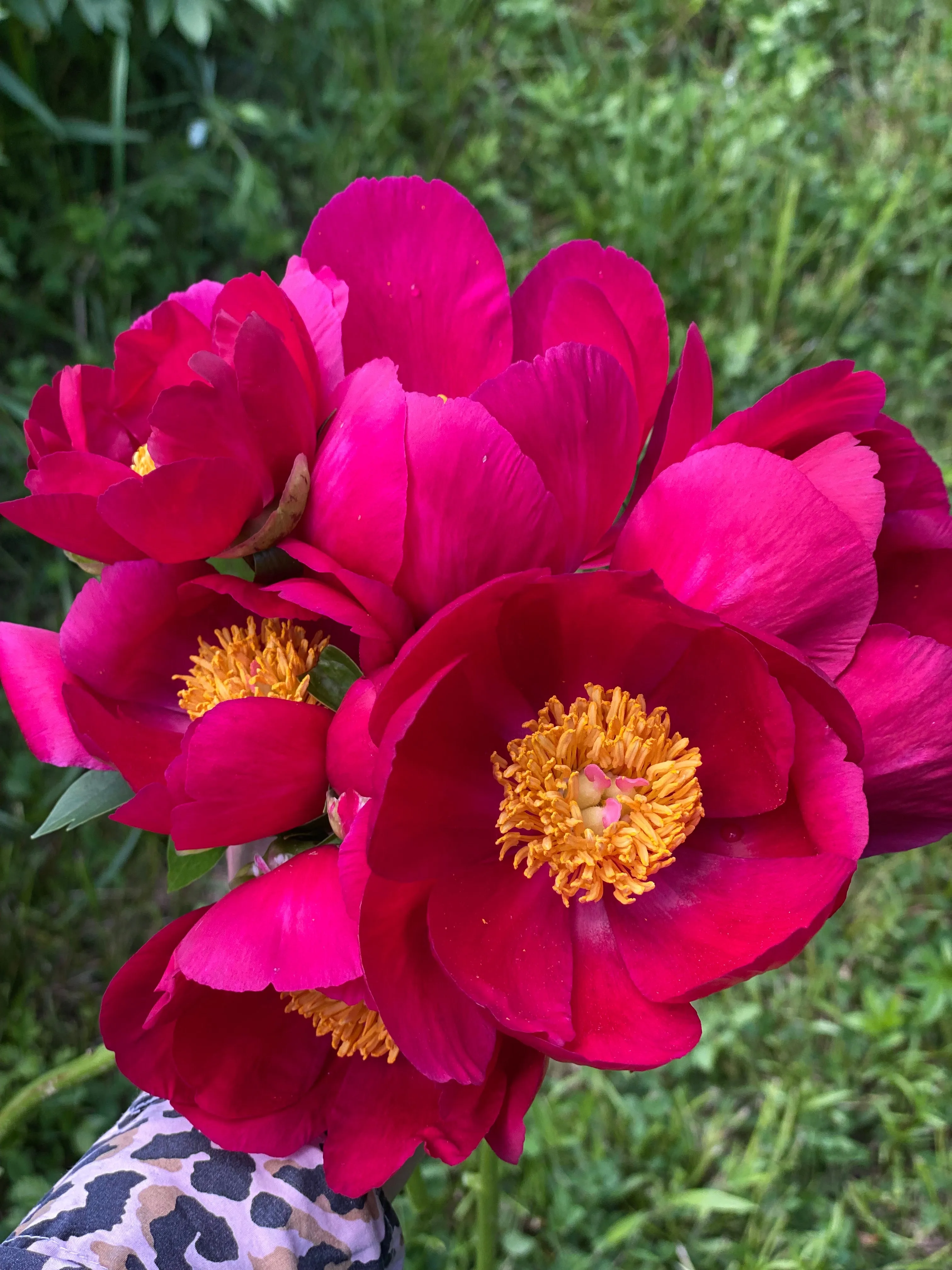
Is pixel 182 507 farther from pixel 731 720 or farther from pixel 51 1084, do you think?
pixel 51 1084

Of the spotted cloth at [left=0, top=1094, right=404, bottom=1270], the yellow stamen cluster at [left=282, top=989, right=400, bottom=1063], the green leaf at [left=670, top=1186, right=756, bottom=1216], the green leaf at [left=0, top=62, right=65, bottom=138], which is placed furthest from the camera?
the green leaf at [left=0, top=62, right=65, bottom=138]

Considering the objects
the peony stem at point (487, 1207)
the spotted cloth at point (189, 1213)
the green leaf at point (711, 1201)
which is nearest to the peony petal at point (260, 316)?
the spotted cloth at point (189, 1213)


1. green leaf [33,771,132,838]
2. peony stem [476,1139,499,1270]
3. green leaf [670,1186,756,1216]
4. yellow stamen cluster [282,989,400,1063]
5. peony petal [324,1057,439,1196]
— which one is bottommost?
green leaf [670,1186,756,1216]

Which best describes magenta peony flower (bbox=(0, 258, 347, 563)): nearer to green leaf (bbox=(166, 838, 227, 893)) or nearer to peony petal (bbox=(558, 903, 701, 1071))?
green leaf (bbox=(166, 838, 227, 893))

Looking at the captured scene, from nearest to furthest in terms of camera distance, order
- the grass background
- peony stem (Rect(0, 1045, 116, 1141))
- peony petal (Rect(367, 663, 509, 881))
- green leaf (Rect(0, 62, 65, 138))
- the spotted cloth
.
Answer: peony petal (Rect(367, 663, 509, 881)) < the spotted cloth < peony stem (Rect(0, 1045, 116, 1141)) < the grass background < green leaf (Rect(0, 62, 65, 138))

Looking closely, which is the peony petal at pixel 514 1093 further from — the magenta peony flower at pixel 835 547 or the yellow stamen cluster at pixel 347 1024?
the magenta peony flower at pixel 835 547

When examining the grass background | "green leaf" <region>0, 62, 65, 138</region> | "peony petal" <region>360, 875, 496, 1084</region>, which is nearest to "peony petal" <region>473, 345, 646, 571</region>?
"peony petal" <region>360, 875, 496, 1084</region>

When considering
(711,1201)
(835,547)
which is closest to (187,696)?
(835,547)

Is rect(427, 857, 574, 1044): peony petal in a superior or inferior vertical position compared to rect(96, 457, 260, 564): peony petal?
inferior

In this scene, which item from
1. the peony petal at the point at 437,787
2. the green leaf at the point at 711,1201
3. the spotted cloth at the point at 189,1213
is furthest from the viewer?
the green leaf at the point at 711,1201
